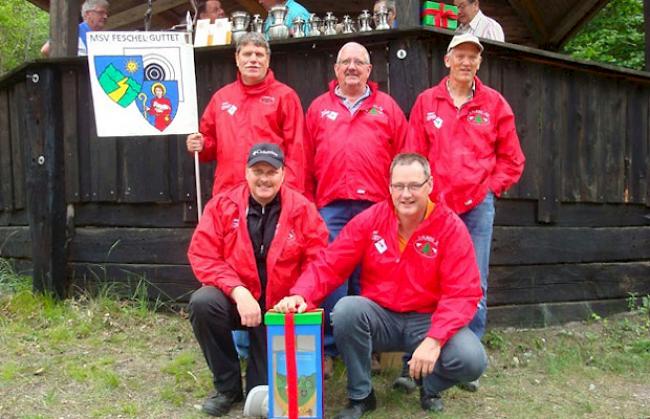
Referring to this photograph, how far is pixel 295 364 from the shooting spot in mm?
3502

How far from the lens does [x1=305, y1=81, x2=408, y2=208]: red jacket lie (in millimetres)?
4477

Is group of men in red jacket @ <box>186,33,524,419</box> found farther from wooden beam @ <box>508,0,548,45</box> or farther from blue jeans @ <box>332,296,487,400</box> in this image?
wooden beam @ <box>508,0,548,45</box>

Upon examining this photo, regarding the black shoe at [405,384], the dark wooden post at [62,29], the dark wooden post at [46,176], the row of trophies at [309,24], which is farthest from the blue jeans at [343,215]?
the dark wooden post at [62,29]

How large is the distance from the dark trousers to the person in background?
11.3ft

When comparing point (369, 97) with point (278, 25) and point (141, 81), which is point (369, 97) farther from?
point (141, 81)

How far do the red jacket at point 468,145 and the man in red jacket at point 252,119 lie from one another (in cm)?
74

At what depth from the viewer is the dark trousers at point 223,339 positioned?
3.84 meters

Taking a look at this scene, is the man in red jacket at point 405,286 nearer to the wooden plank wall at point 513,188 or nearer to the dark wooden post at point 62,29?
the wooden plank wall at point 513,188

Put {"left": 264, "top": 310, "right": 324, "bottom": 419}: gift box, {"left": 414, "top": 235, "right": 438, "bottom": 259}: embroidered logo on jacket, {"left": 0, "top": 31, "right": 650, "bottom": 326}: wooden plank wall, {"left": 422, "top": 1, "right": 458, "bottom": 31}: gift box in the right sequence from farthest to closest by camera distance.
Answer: {"left": 422, "top": 1, "right": 458, "bottom": 31}: gift box
{"left": 0, "top": 31, "right": 650, "bottom": 326}: wooden plank wall
{"left": 414, "top": 235, "right": 438, "bottom": 259}: embroidered logo on jacket
{"left": 264, "top": 310, "right": 324, "bottom": 419}: gift box

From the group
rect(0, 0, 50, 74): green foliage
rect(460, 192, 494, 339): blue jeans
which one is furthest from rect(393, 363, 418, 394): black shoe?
rect(0, 0, 50, 74): green foliage

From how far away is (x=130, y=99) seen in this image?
5.06m

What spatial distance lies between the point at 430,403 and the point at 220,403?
3.73 ft

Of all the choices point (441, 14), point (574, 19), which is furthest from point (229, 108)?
point (574, 19)

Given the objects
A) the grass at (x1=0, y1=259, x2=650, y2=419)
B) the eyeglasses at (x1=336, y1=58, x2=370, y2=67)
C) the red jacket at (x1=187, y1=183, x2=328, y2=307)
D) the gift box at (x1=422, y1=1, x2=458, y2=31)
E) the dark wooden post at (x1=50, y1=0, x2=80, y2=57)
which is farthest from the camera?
the dark wooden post at (x1=50, y1=0, x2=80, y2=57)
